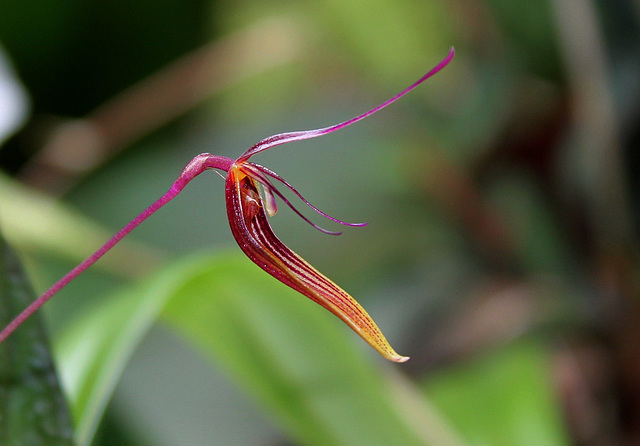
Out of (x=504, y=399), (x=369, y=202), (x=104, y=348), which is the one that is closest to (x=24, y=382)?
(x=104, y=348)

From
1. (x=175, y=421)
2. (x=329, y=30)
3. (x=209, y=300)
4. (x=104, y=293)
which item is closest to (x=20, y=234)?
(x=104, y=293)

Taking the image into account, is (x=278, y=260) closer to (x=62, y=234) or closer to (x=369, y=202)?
(x=62, y=234)

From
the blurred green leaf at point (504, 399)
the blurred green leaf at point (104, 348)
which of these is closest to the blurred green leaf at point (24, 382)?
the blurred green leaf at point (104, 348)

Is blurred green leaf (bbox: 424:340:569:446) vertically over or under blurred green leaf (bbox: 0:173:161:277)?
under

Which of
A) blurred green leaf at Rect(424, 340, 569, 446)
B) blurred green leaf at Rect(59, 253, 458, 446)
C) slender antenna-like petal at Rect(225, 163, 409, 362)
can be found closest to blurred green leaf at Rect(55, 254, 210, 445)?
blurred green leaf at Rect(59, 253, 458, 446)

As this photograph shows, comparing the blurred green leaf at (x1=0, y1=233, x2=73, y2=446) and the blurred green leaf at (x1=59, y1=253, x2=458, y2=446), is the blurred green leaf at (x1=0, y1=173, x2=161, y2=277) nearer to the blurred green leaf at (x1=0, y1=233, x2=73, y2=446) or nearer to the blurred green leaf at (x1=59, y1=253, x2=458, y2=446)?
the blurred green leaf at (x1=59, y1=253, x2=458, y2=446)

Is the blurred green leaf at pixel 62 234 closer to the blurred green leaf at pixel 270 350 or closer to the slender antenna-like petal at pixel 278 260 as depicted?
the blurred green leaf at pixel 270 350

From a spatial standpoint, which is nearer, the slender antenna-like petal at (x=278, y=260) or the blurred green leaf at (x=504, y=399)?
the slender antenna-like petal at (x=278, y=260)
